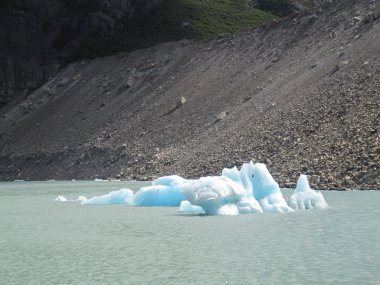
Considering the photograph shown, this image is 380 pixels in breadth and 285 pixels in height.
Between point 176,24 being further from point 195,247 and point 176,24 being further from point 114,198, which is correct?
point 195,247

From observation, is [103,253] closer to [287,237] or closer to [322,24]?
[287,237]

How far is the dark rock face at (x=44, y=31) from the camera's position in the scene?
84938 millimetres

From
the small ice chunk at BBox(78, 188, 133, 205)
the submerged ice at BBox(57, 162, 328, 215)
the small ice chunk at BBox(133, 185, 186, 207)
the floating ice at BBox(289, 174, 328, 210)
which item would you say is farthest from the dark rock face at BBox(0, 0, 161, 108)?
the floating ice at BBox(289, 174, 328, 210)

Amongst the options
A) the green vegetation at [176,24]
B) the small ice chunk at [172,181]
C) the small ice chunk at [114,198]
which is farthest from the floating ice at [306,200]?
the green vegetation at [176,24]

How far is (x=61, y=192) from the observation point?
134 ft

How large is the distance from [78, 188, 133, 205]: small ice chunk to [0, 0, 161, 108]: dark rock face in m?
55.9

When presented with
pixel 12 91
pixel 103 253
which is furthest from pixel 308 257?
pixel 12 91

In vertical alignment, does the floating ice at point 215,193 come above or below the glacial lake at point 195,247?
above

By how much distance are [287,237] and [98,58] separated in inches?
2595

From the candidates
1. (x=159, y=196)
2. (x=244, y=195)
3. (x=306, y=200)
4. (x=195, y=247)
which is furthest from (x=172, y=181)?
(x=195, y=247)

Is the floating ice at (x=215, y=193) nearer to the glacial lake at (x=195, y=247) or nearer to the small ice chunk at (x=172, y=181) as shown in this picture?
the glacial lake at (x=195, y=247)

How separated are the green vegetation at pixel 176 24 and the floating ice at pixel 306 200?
183 ft

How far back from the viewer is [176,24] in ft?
274

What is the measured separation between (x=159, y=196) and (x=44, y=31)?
65.2m
